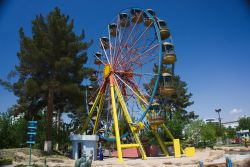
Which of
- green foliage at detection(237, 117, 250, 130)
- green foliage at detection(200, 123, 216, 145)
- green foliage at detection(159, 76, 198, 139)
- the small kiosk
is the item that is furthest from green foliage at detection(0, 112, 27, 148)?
green foliage at detection(237, 117, 250, 130)

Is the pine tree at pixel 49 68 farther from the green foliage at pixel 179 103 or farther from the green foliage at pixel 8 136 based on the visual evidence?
the green foliage at pixel 179 103

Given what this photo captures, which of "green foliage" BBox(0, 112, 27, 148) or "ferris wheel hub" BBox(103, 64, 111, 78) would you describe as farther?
"green foliage" BBox(0, 112, 27, 148)

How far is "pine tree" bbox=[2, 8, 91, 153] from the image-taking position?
1047 inches

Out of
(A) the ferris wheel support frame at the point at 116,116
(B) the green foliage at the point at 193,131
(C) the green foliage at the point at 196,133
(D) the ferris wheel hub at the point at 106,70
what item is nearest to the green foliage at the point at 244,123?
(C) the green foliage at the point at 196,133

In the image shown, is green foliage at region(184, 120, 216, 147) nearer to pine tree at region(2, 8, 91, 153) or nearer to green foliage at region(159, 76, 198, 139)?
green foliage at region(159, 76, 198, 139)

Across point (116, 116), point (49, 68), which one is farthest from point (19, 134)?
point (116, 116)

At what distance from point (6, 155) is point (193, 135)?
124 ft

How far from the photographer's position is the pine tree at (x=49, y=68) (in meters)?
26.6

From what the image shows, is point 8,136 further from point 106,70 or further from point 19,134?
point 106,70

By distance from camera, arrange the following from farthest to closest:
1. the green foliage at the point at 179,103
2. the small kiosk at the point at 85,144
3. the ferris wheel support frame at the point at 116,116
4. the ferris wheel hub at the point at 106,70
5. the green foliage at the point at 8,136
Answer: the green foliage at the point at 179,103 → the green foliage at the point at 8,136 → the ferris wheel hub at the point at 106,70 → the small kiosk at the point at 85,144 → the ferris wheel support frame at the point at 116,116

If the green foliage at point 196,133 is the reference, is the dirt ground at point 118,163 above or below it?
below

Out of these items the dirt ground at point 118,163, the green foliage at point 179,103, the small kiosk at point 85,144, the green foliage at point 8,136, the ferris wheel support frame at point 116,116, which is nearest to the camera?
the dirt ground at point 118,163

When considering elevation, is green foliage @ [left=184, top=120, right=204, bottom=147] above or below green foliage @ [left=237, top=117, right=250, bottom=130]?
below

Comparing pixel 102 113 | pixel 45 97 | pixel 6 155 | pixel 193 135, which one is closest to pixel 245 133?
pixel 193 135
